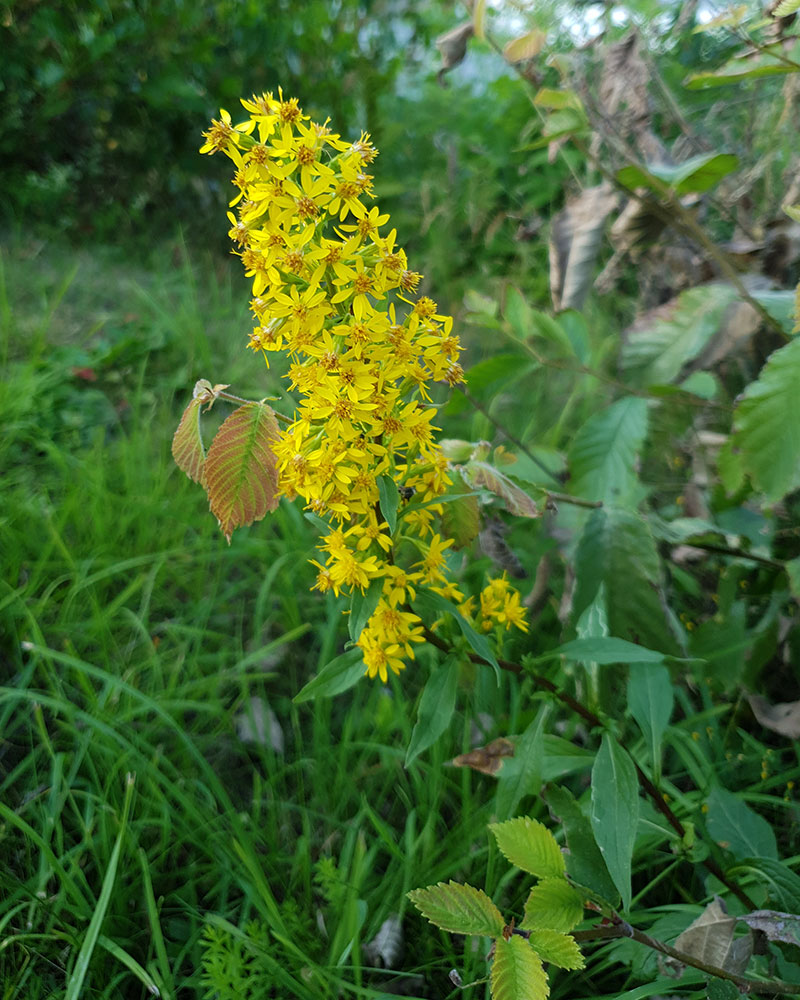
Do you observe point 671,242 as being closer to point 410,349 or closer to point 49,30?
point 410,349

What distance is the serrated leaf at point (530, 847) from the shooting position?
2.87 ft

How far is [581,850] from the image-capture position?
1.02 m

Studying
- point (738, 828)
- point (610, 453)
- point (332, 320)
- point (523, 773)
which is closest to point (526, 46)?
point (610, 453)

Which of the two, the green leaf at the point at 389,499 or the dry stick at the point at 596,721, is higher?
the green leaf at the point at 389,499

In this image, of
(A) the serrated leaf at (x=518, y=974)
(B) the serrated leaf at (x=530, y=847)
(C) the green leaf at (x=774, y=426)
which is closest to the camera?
(A) the serrated leaf at (x=518, y=974)

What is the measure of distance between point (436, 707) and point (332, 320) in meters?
0.51

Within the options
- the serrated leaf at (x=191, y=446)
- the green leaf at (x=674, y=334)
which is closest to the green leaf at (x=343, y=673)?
the serrated leaf at (x=191, y=446)

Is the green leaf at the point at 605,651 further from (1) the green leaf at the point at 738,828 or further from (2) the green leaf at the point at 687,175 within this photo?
(2) the green leaf at the point at 687,175

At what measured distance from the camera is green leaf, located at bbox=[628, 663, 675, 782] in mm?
1136

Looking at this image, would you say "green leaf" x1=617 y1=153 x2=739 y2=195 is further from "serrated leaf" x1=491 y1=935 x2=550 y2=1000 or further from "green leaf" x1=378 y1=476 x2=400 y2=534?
"serrated leaf" x1=491 y1=935 x2=550 y2=1000

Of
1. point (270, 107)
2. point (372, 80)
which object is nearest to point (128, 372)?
point (372, 80)

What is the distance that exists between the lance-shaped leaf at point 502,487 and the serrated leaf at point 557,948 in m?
0.47

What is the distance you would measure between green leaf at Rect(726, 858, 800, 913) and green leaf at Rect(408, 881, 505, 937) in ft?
1.47

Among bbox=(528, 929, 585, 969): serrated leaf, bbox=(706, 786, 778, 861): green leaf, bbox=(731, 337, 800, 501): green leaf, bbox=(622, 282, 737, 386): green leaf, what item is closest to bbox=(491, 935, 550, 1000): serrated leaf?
bbox=(528, 929, 585, 969): serrated leaf
